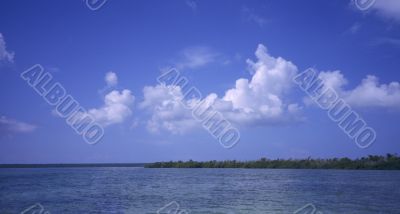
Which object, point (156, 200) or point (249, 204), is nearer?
point (249, 204)

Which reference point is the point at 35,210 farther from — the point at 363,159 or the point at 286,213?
the point at 363,159

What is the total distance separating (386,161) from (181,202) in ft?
238

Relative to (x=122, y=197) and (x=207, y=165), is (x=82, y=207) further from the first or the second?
(x=207, y=165)

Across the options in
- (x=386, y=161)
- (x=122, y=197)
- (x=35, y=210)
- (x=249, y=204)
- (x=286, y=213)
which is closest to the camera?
(x=286, y=213)

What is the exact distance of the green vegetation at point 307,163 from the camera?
91125 millimetres

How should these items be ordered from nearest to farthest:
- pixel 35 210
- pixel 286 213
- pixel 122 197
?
pixel 286 213
pixel 35 210
pixel 122 197

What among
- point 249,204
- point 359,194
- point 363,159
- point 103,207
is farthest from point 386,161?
point 103,207

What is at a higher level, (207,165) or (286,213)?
(207,165)

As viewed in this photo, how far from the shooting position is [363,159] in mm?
96125

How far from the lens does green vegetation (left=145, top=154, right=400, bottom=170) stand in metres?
91.1

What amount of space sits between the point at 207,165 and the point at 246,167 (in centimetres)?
1403

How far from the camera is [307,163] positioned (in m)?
112

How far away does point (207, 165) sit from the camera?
141 m

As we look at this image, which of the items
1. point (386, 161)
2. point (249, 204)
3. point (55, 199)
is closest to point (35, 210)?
point (55, 199)
